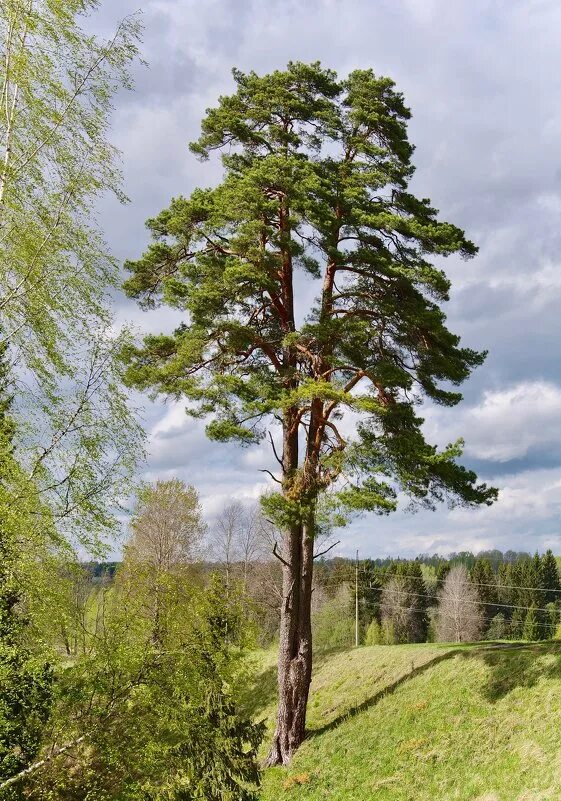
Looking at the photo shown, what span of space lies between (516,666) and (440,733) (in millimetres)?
2388

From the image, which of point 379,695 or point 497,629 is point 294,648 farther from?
point 497,629

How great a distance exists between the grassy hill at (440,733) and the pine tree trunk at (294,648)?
0.47m

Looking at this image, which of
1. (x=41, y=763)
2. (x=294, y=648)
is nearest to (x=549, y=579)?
(x=294, y=648)

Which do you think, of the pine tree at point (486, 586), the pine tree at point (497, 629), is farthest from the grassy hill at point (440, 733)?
the pine tree at point (486, 586)

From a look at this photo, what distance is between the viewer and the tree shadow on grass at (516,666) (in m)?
12.3

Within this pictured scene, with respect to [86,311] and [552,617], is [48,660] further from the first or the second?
[552,617]

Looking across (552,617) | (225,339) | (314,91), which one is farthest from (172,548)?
(552,617)

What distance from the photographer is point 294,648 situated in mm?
13906

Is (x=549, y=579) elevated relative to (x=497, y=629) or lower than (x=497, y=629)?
elevated

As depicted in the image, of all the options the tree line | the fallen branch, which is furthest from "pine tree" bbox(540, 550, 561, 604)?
the fallen branch

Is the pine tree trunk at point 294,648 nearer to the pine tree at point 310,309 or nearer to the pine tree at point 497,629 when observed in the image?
the pine tree at point 310,309

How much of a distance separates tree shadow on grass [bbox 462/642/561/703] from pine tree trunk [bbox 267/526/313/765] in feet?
12.3

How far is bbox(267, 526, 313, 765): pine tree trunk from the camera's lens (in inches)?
532

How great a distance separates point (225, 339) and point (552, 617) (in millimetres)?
46763
